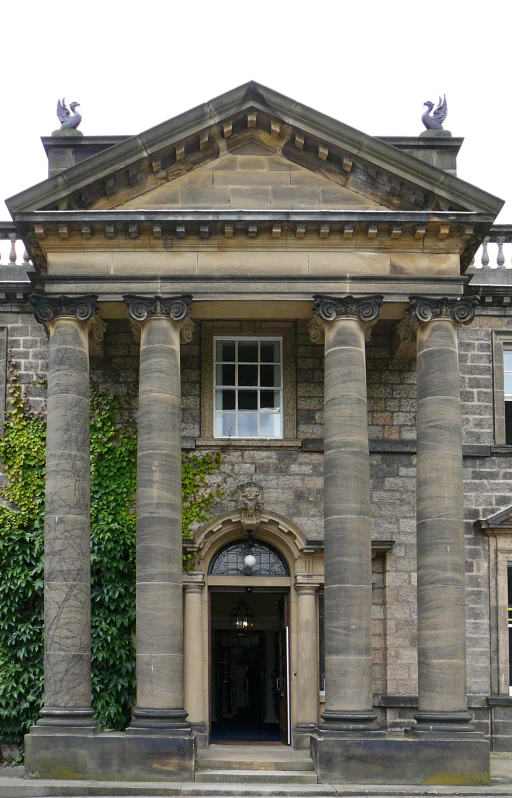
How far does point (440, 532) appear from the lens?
54.1 feet

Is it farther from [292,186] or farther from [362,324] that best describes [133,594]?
[292,186]

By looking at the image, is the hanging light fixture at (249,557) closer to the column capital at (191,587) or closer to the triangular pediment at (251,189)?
the column capital at (191,587)

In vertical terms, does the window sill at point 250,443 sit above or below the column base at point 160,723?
above

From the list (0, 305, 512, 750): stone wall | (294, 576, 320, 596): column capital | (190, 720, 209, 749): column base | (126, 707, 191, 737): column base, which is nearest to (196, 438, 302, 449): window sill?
(0, 305, 512, 750): stone wall

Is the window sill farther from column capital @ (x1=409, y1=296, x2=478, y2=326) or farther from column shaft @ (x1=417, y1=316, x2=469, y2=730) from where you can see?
column capital @ (x1=409, y1=296, x2=478, y2=326)

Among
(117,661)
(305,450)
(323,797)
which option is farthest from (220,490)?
(323,797)

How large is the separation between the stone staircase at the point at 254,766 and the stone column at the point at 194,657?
563 mm

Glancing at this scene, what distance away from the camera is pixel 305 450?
19.2 m

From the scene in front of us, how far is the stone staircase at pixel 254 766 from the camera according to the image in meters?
16.0

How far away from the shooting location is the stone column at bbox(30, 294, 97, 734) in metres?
16.1

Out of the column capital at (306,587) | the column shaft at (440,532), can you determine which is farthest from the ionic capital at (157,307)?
the column capital at (306,587)

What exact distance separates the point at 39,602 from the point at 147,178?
6944 millimetres

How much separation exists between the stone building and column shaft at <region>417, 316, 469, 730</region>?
33 millimetres

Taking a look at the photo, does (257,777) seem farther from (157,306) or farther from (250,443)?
(157,306)
